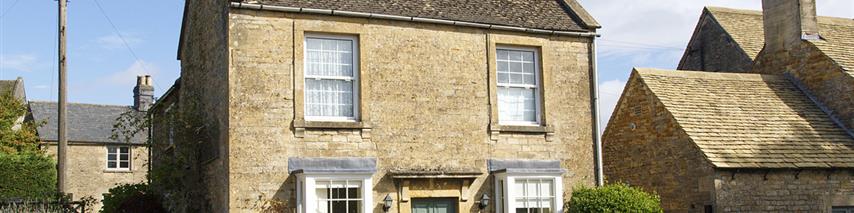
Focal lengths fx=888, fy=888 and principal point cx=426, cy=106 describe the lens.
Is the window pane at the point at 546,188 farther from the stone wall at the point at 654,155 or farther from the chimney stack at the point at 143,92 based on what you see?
the chimney stack at the point at 143,92

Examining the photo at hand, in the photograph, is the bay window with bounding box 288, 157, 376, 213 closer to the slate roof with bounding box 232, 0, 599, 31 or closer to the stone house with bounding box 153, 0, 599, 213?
the stone house with bounding box 153, 0, 599, 213

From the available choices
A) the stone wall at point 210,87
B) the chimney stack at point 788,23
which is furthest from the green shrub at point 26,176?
the chimney stack at point 788,23

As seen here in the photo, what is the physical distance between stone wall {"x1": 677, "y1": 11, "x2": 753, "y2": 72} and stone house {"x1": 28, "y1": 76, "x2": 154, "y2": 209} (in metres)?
24.2

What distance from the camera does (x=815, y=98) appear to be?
73.7 feet

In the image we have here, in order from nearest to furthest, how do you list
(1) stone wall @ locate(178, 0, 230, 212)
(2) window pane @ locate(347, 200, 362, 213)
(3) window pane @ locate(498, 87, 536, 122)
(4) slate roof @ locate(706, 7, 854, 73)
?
(1) stone wall @ locate(178, 0, 230, 212) → (2) window pane @ locate(347, 200, 362, 213) → (3) window pane @ locate(498, 87, 536, 122) → (4) slate roof @ locate(706, 7, 854, 73)

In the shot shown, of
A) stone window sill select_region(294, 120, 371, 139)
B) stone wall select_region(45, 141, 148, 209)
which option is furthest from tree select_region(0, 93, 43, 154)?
stone window sill select_region(294, 120, 371, 139)

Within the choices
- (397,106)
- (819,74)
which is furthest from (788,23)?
(397,106)

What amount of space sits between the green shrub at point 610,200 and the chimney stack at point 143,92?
32.1 metres

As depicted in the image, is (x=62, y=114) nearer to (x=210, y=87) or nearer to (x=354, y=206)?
(x=210, y=87)

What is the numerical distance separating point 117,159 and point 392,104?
2946cm

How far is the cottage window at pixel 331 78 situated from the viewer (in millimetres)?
15797

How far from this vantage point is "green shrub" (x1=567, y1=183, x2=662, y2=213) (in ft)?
54.6

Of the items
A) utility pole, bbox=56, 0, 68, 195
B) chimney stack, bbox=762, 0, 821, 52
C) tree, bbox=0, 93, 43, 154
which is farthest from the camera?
tree, bbox=0, 93, 43, 154

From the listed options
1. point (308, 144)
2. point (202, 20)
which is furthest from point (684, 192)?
point (202, 20)
